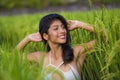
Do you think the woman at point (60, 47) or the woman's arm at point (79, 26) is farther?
the woman's arm at point (79, 26)

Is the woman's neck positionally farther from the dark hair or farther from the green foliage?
the green foliage

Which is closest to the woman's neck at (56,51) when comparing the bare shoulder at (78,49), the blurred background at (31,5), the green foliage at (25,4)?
the bare shoulder at (78,49)

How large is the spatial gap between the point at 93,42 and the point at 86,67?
18 centimetres

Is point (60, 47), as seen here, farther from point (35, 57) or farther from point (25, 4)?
point (25, 4)

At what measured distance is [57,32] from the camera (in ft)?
11.8

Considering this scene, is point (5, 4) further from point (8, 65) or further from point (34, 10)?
point (8, 65)

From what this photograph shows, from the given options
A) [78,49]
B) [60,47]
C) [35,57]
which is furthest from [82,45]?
[35,57]

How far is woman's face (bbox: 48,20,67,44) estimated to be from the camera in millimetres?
3566

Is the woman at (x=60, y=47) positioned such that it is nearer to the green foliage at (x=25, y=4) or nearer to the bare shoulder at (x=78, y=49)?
the bare shoulder at (x=78, y=49)

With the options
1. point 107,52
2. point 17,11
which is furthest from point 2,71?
point 17,11

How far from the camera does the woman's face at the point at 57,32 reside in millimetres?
3566

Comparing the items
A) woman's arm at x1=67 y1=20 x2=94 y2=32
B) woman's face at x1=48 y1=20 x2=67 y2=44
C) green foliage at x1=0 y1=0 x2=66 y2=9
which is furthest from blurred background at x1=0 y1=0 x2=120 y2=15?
woman's face at x1=48 y1=20 x2=67 y2=44

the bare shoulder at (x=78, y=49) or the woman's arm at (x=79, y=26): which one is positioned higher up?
the woman's arm at (x=79, y=26)

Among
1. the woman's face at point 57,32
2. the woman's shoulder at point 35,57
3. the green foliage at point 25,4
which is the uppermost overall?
the green foliage at point 25,4
